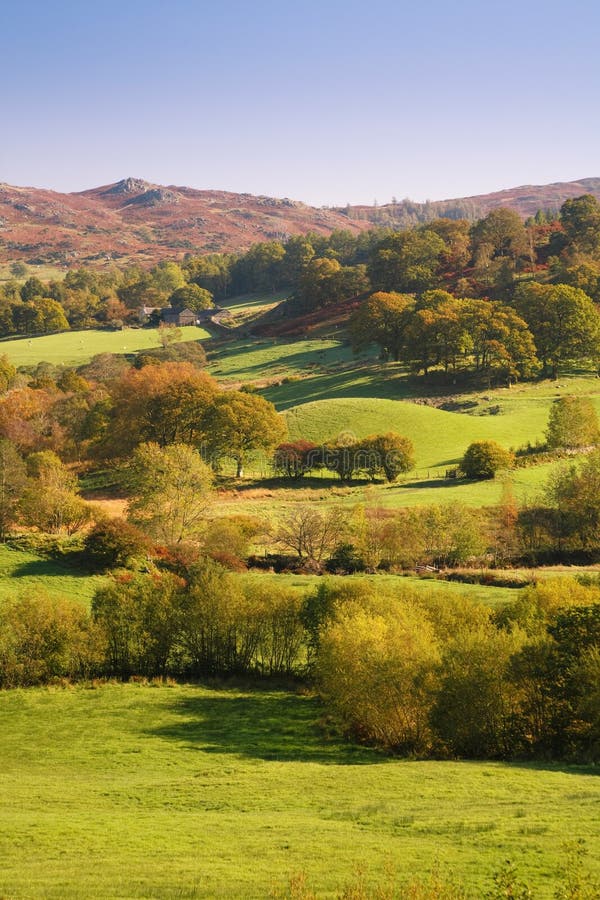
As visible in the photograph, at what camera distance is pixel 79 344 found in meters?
150

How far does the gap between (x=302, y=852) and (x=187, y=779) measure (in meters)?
9.32

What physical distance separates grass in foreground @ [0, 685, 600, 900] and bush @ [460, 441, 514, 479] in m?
37.3

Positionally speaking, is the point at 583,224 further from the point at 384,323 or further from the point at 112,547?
the point at 112,547

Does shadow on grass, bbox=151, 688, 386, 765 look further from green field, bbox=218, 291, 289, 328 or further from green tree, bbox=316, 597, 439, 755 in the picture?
green field, bbox=218, 291, 289, 328

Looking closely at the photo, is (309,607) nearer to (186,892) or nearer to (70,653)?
(70,653)

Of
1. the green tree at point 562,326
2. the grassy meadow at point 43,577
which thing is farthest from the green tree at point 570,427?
the grassy meadow at point 43,577

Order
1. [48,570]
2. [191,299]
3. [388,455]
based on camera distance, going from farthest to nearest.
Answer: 1. [191,299]
2. [388,455]
3. [48,570]

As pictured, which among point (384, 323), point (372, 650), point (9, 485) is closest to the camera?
point (372, 650)

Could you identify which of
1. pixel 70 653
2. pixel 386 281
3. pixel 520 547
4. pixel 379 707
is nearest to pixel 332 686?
pixel 379 707

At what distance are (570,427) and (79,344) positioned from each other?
345ft

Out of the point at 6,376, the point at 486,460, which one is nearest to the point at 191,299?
the point at 6,376

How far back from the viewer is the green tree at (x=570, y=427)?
72.2m

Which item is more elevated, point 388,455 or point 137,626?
point 388,455

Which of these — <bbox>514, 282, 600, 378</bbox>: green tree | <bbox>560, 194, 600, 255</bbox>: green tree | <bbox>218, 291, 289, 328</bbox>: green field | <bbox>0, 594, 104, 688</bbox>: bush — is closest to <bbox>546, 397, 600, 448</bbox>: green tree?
<bbox>514, 282, 600, 378</bbox>: green tree
